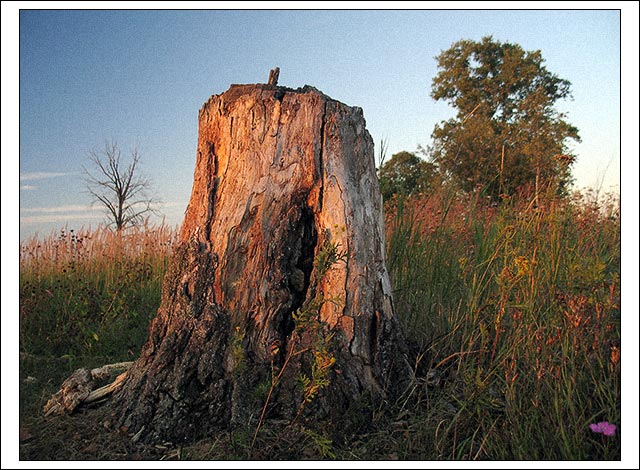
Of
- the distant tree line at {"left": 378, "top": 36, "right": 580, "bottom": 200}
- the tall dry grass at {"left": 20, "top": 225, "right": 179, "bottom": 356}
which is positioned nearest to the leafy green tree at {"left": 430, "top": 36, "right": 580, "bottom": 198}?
the distant tree line at {"left": 378, "top": 36, "right": 580, "bottom": 200}

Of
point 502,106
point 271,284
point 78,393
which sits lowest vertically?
point 78,393

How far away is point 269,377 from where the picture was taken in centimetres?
283

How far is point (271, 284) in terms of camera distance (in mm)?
2916

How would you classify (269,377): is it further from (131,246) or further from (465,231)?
(131,246)

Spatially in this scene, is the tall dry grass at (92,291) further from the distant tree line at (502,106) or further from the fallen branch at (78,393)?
the distant tree line at (502,106)

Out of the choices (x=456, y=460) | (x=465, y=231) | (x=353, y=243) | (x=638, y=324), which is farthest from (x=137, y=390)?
(x=465, y=231)

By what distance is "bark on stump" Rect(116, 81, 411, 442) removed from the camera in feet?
9.11

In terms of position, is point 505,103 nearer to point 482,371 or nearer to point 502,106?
point 502,106

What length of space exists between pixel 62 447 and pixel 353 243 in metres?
1.75

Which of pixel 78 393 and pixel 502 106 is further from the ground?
pixel 502 106

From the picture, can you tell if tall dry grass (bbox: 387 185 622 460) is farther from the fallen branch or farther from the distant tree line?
the distant tree line

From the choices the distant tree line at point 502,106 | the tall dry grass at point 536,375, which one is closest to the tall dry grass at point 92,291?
the tall dry grass at point 536,375

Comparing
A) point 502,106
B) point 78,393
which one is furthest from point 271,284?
point 502,106

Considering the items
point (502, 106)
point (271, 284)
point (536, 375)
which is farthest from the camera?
point (502, 106)
